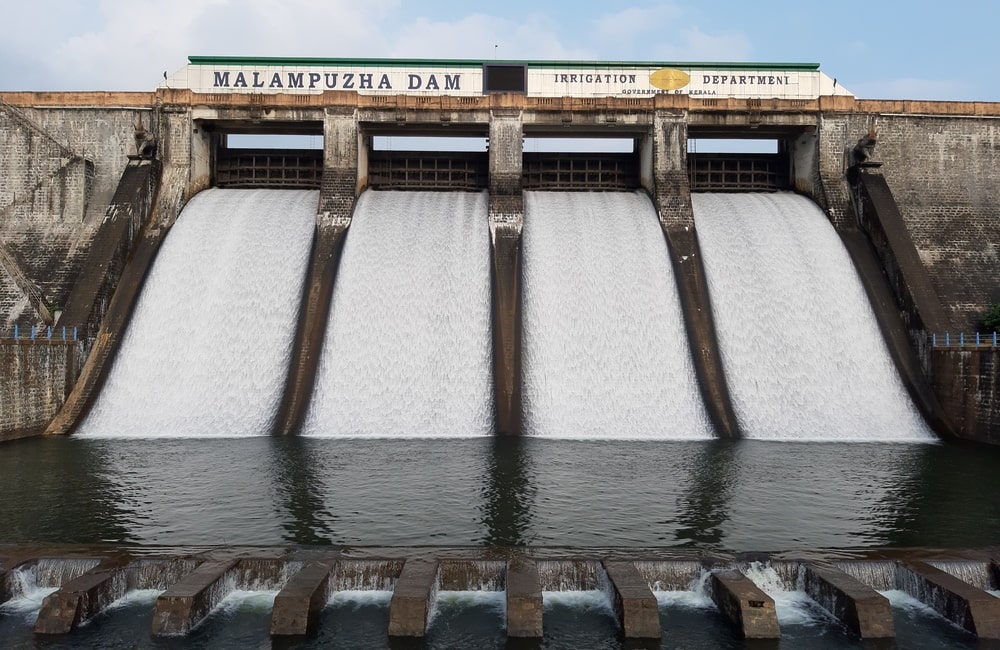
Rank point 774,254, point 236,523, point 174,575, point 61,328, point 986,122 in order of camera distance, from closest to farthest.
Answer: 1. point 174,575
2. point 236,523
3. point 61,328
4. point 774,254
5. point 986,122

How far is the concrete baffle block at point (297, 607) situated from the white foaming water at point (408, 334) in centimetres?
1118

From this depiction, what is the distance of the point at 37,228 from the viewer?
2817 cm

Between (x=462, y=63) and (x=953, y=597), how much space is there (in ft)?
89.9

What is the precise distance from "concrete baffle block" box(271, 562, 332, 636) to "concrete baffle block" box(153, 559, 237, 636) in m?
0.88

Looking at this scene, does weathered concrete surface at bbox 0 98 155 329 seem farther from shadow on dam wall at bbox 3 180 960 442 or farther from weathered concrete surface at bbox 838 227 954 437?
weathered concrete surface at bbox 838 227 954 437

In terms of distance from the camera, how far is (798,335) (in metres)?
23.2

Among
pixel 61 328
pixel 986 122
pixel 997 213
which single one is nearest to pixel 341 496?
pixel 61 328

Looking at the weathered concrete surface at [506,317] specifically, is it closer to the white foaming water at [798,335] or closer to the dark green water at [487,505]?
the dark green water at [487,505]

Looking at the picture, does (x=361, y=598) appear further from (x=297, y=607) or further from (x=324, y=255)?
(x=324, y=255)

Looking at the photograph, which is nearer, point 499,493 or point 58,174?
point 499,493

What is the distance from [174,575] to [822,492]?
11.9 metres

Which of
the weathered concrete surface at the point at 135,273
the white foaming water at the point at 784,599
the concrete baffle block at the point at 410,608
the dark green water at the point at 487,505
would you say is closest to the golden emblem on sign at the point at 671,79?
the dark green water at the point at 487,505

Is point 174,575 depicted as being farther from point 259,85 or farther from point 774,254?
point 259,85

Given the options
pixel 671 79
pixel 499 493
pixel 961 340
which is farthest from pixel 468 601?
pixel 671 79
